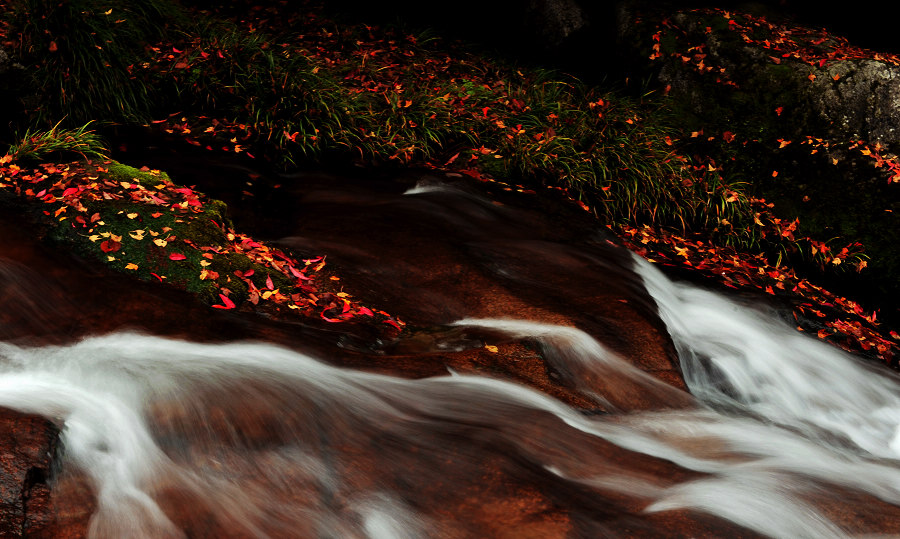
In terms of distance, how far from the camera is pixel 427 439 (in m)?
3.54

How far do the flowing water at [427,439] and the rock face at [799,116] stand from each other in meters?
3.20

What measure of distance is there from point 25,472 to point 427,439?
165cm

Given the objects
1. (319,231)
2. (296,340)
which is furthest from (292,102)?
(296,340)

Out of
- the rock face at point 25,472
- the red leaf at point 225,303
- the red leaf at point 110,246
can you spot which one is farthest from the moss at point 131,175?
the rock face at point 25,472

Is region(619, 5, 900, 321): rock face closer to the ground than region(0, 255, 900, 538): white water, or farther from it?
farther from it

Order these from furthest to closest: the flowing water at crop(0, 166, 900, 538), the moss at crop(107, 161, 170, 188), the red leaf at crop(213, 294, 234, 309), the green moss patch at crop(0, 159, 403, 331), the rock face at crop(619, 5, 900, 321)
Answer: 1. the rock face at crop(619, 5, 900, 321)
2. the moss at crop(107, 161, 170, 188)
3. the green moss patch at crop(0, 159, 403, 331)
4. the red leaf at crop(213, 294, 234, 309)
5. the flowing water at crop(0, 166, 900, 538)

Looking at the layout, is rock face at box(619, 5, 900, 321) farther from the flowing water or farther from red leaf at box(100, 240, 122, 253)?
red leaf at box(100, 240, 122, 253)

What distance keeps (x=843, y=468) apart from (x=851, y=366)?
201 centimetres

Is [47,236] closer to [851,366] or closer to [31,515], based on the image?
[31,515]

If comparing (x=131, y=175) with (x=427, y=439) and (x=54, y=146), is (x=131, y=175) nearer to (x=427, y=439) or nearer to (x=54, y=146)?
(x=54, y=146)

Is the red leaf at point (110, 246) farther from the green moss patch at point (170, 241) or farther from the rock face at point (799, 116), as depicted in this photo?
the rock face at point (799, 116)

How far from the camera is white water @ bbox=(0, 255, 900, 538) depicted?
3012 mm

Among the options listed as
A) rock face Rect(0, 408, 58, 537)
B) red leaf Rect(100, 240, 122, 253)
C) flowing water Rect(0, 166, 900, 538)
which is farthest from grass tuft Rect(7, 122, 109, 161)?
rock face Rect(0, 408, 58, 537)

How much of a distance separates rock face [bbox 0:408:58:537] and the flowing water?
0.27ft
